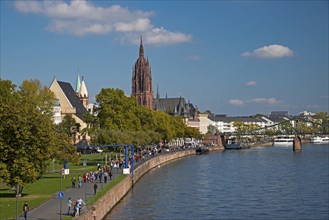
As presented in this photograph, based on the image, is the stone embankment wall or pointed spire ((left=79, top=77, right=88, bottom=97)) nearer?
the stone embankment wall

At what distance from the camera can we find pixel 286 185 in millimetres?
67312

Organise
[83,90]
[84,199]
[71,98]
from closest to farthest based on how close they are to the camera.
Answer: [84,199], [71,98], [83,90]

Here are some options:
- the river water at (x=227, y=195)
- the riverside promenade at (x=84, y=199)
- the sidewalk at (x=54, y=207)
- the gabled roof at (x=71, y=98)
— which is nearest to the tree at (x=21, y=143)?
the sidewalk at (x=54, y=207)

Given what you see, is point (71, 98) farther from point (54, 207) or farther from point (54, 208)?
point (54, 208)

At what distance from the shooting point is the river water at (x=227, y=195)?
46.2 m

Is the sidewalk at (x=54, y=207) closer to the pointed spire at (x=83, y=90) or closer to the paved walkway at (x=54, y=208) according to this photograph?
the paved walkway at (x=54, y=208)

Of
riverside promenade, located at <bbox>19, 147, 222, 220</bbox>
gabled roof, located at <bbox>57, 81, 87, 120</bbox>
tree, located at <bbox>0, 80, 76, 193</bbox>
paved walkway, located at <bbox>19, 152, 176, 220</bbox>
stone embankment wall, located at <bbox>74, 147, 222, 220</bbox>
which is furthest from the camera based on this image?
gabled roof, located at <bbox>57, 81, 87, 120</bbox>

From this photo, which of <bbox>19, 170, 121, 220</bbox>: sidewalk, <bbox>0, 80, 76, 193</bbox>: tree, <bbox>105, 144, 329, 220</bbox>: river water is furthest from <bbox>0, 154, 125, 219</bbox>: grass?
<bbox>105, 144, 329, 220</bbox>: river water

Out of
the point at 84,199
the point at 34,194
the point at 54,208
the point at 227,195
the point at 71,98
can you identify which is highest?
the point at 71,98

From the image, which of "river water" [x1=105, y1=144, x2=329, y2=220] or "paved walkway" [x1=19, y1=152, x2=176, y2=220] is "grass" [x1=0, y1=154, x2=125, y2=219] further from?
"river water" [x1=105, y1=144, x2=329, y2=220]

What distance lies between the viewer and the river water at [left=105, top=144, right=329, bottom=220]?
46.2m

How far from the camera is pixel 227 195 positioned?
191 feet

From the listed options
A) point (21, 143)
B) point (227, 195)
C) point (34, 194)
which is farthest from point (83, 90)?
point (21, 143)

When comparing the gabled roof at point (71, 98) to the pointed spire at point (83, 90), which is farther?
the pointed spire at point (83, 90)
